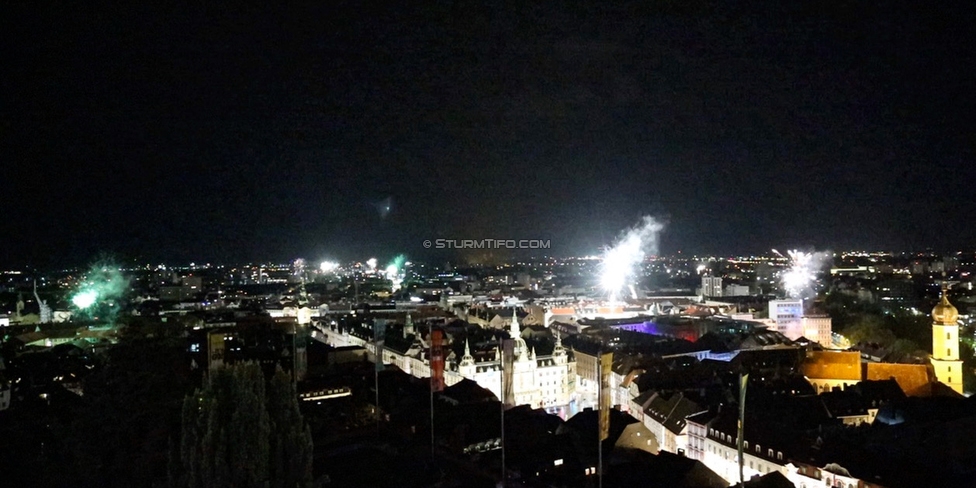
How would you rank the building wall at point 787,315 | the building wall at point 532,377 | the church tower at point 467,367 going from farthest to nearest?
the building wall at point 787,315 < the church tower at point 467,367 < the building wall at point 532,377

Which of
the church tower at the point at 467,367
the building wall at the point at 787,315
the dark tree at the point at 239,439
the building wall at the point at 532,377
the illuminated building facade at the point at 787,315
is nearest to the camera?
the dark tree at the point at 239,439

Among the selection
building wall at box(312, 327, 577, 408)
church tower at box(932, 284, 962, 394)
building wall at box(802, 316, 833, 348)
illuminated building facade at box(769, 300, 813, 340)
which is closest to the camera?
church tower at box(932, 284, 962, 394)

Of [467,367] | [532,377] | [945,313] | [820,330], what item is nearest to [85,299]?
[467,367]

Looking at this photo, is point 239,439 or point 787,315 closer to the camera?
point 239,439

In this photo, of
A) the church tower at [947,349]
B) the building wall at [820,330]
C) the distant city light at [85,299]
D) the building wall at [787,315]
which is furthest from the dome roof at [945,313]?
the distant city light at [85,299]

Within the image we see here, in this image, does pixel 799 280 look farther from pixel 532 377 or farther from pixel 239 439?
pixel 239 439

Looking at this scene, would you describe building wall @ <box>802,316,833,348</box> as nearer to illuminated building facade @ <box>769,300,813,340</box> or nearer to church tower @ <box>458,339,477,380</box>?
illuminated building facade @ <box>769,300,813,340</box>

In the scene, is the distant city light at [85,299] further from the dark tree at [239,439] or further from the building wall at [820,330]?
the building wall at [820,330]

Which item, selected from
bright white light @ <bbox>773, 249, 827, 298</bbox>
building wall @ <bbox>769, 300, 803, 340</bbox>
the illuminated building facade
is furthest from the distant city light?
bright white light @ <bbox>773, 249, 827, 298</bbox>
